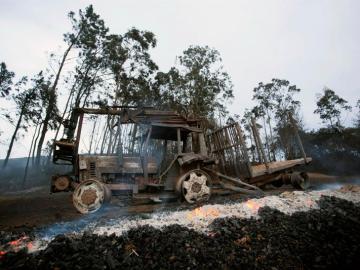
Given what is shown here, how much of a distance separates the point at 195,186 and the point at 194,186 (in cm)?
3

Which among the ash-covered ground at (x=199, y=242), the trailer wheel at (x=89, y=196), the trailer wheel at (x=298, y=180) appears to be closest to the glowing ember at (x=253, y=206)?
the ash-covered ground at (x=199, y=242)

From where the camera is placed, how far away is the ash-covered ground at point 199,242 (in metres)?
3.91

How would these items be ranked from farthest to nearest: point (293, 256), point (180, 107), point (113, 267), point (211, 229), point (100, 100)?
1. point (180, 107)
2. point (100, 100)
3. point (211, 229)
4. point (293, 256)
5. point (113, 267)

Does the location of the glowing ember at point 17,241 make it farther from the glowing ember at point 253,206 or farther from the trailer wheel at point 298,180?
the trailer wheel at point 298,180

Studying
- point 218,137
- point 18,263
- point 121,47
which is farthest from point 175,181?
point 121,47

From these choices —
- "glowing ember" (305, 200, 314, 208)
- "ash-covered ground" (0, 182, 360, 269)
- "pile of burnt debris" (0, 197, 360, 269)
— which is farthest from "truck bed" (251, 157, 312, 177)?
"pile of burnt debris" (0, 197, 360, 269)

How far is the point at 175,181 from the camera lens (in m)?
8.25

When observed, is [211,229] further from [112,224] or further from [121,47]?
[121,47]

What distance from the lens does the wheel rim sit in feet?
25.3

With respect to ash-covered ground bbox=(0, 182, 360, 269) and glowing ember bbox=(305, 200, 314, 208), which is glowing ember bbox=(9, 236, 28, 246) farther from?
glowing ember bbox=(305, 200, 314, 208)

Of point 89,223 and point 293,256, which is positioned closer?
point 293,256

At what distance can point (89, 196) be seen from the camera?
22.5 feet

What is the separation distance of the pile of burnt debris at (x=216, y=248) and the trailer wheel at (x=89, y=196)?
223 cm

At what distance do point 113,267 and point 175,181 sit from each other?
183 inches
